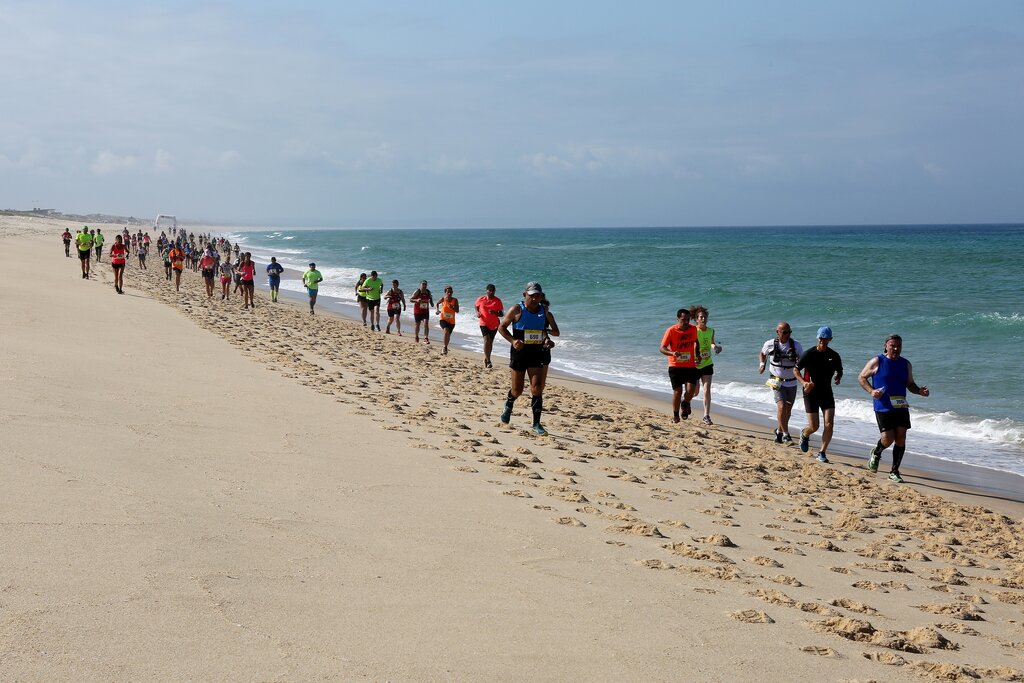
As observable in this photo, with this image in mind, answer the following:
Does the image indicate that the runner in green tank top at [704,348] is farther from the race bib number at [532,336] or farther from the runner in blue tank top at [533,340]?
the race bib number at [532,336]

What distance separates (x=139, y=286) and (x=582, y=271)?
102ft

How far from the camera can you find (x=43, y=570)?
3.88 m

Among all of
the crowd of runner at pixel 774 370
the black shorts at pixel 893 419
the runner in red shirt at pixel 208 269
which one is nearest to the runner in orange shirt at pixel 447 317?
the crowd of runner at pixel 774 370

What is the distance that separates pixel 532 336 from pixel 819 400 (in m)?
3.44

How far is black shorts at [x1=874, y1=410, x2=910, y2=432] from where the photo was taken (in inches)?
353

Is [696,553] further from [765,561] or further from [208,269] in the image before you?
[208,269]

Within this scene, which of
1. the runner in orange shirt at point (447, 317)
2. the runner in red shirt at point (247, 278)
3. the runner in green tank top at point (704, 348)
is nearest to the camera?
the runner in green tank top at point (704, 348)

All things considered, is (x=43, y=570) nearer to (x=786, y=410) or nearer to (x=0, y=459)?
(x=0, y=459)

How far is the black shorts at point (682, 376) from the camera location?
11.3 metres

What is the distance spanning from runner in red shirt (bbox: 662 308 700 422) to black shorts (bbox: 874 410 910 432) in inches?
108

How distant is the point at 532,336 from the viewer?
912 cm

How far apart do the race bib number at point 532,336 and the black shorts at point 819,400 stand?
3247 mm

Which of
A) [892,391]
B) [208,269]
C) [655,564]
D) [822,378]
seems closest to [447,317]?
Result: [822,378]

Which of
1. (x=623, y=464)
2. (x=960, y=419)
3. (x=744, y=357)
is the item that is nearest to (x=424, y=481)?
(x=623, y=464)
